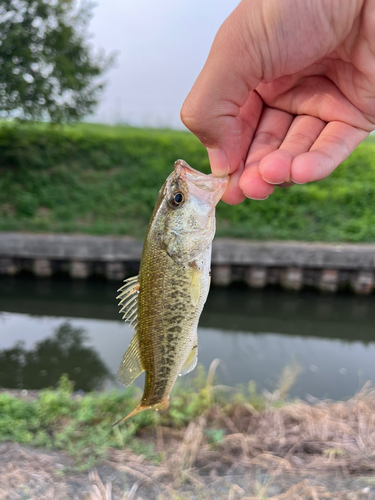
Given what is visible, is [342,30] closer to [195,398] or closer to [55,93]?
[195,398]

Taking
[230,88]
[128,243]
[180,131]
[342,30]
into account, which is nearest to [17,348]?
[128,243]

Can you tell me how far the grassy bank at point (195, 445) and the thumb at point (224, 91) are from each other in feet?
7.96

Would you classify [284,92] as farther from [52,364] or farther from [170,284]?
[52,364]

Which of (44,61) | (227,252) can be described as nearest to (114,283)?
(227,252)

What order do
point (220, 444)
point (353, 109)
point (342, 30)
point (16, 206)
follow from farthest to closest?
1. point (16, 206)
2. point (220, 444)
3. point (353, 109)
4. point (342, 30)

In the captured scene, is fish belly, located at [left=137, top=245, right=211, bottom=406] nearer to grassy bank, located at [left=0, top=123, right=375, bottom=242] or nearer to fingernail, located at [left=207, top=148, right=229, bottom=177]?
fingernail, located at [left=207, top=148, right=229, bottom=177]

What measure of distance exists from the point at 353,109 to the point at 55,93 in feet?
33.5

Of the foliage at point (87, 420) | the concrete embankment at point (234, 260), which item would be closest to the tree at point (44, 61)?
the concrete embankment at point (234, 260)

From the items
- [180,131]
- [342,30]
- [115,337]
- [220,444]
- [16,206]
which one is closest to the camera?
[342,30]

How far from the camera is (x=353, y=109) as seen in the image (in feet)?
6.00

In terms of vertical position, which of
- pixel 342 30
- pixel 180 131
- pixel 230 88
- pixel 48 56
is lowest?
pixel 230 88

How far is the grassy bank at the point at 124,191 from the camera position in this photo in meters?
8.93

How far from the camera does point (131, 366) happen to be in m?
1.64

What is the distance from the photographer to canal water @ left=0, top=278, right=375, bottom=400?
522cm
